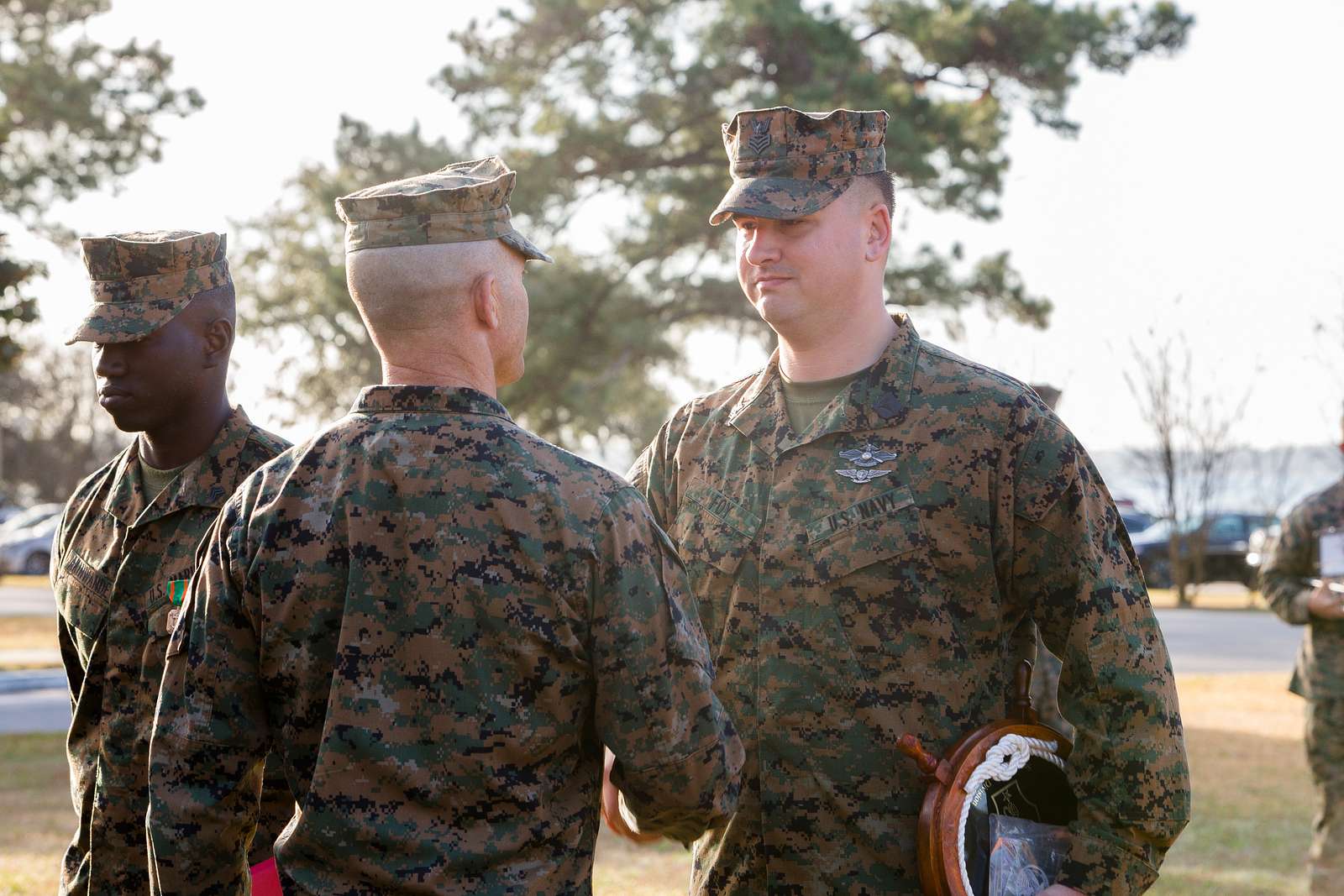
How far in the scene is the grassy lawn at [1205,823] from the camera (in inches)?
289

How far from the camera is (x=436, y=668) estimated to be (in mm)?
2213

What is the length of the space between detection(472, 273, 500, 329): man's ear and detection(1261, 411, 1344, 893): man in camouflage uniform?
17.5 ft

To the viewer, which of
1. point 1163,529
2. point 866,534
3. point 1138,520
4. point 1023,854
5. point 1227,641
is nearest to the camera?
point 1023,854

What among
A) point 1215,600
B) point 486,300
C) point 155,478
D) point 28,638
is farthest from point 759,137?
point 1215,600

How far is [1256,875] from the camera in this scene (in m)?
7.60

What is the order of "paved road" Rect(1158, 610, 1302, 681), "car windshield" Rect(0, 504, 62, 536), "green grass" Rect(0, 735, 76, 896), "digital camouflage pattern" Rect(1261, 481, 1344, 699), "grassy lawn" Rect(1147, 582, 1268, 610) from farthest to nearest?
"car windshield" Rect(0, 504, 62, 536), "grassy lawn" Rect(1147, 582, 1268, 610), "paved road" Rect(1158, 610, 1302, 681), "green grass" Rect(0, 735, 76, 896), "digital camouflage pattern" Rect(1261, 481, 1344, 699)

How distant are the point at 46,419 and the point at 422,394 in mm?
58844

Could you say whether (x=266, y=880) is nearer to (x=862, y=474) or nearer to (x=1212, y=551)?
(x=862, y=474)

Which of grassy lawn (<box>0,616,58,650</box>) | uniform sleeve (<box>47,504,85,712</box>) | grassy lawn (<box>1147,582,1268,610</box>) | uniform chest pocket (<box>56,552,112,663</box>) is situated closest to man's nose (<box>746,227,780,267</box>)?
uniform chest pocket (<box>56,552,112,663</box>)

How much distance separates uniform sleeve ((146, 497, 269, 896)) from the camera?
7.53 feet

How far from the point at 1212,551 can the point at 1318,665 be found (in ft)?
80.7

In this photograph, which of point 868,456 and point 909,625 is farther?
point 868,456

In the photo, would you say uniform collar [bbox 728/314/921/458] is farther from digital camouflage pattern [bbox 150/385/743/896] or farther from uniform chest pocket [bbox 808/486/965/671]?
digital camouflage pattern [bbox 150/385/743/896]

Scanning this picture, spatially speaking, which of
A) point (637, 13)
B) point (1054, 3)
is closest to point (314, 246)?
point (637, 13)
